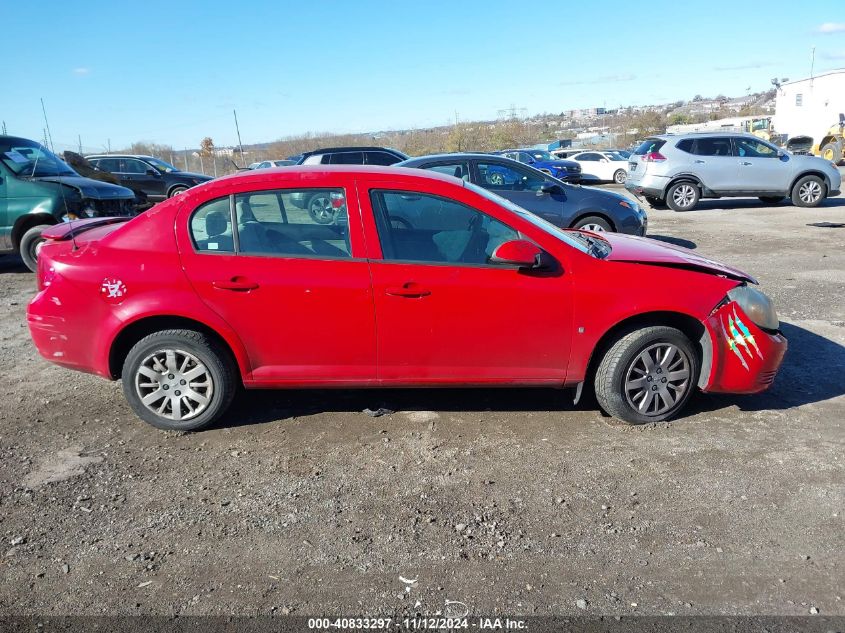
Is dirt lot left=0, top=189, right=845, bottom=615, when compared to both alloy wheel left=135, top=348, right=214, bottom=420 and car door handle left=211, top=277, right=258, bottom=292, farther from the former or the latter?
car door handle left=211, top=277, right=258, bottom=292

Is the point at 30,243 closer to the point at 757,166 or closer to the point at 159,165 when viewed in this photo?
the point at 159,165

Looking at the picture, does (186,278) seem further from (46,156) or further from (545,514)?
(46,156)

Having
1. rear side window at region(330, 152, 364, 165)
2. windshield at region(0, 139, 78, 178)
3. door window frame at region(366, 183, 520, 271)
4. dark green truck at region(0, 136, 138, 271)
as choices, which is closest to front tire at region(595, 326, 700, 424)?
door window frame at region(366, 183, 520, 271)

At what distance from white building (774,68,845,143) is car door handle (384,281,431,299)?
36.3 m

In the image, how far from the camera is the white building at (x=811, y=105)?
34.4m

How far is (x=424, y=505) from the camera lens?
3764 millimetres

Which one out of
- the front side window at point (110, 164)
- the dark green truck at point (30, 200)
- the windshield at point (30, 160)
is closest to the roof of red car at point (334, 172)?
the dark green truck at point (30, 200)

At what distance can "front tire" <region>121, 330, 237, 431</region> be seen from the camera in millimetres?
4488

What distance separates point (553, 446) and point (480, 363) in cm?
70

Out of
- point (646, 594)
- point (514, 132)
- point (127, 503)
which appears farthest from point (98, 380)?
point (514, 132)

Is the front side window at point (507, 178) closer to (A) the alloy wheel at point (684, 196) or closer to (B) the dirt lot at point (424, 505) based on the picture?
(B) the dirt lot at point (424, 505)

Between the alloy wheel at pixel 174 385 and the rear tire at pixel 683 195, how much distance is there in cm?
1429

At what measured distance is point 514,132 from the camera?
58.8 metres

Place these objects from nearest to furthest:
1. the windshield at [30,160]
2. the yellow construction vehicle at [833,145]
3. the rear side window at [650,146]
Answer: the windshield at [30,160], the rear side window at [650,146], the yellow construction vehicle at [833,145]
